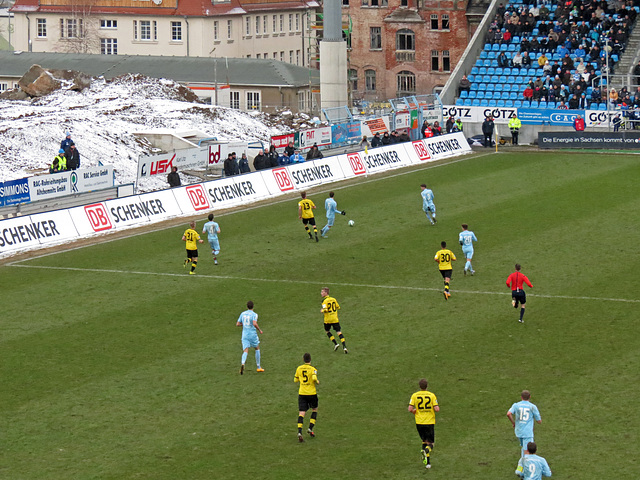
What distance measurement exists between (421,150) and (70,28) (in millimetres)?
64106

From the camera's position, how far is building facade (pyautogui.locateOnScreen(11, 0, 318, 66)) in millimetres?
106375

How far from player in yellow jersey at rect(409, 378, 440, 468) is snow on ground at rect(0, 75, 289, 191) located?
110 ft

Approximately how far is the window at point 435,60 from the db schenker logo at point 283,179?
49009 millimetres

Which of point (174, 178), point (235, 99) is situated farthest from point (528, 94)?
point (235, 99)

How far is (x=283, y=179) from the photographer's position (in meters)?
48.0

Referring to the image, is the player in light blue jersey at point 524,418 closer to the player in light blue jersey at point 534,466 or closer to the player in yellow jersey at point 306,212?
the player in light blue jersey at point 534,466

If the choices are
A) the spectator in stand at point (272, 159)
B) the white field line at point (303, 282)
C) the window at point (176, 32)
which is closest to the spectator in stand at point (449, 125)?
the spectator in stand at point (272, 159)

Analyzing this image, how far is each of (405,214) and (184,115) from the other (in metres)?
27.7

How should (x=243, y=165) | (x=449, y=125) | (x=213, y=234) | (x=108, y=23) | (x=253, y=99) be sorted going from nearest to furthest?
(x=213, y=234) → (x=243, y=165) → (x=449, y=125) → (x=253, y=99) → (x=108, y=23)

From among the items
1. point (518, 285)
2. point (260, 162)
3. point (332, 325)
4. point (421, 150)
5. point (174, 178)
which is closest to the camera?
point (332, 325)

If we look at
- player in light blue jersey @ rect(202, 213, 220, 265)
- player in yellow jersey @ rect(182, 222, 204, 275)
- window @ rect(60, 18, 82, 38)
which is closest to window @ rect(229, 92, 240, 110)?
window @ rect(60, 18, 82, 38)

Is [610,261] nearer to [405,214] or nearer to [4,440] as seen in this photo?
[405,214]

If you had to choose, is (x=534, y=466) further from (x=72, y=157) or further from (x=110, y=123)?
→ (x=110, y=123)

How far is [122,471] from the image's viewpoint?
19.0 m
